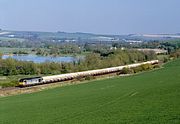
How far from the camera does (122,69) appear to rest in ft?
285

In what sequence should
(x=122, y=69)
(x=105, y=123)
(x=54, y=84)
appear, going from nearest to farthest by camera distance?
(x=105, y=123) < (x=54, y=84) < (x=122, y=69)

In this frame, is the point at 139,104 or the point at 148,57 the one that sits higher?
the point at 139,104

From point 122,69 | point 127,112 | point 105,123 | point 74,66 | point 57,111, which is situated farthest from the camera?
point 74,66

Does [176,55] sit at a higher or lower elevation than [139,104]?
lower

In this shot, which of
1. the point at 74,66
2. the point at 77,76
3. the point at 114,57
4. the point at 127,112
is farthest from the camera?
the point at 114,57

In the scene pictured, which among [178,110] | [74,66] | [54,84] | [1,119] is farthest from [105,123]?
[74,66]

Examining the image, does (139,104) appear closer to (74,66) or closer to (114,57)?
(74,66)

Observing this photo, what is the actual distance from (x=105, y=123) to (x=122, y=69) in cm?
6588

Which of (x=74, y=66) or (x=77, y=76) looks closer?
(x=77, y=76)

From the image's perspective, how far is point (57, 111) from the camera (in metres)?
29.0

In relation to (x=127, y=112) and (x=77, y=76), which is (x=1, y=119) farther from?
(x=77, y=76)

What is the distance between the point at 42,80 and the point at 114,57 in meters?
52.5

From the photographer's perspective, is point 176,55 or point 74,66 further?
point 176,55

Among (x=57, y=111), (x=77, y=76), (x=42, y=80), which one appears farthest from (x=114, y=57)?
(x=57, y=111)
